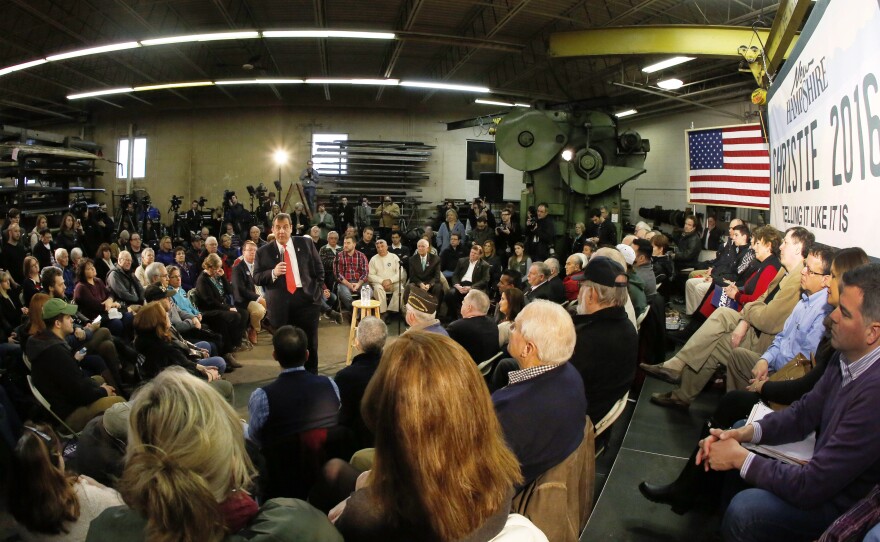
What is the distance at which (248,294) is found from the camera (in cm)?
612

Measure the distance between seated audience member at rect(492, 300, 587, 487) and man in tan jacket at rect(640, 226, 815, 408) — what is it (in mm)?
1979

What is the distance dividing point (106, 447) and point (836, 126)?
299 centimetres

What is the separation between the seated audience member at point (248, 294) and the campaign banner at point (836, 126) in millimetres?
4949

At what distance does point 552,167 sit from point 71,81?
10800mm

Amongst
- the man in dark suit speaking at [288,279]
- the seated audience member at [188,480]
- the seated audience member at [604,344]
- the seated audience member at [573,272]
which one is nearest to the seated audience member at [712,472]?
the seated audience member at [604,344]

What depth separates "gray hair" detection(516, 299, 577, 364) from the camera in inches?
75.4

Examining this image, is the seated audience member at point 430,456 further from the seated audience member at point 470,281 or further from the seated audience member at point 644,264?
the seated audience member at point 470,281

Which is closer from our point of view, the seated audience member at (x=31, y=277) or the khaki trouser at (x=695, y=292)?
the seated audience member at (x=31, y=277)

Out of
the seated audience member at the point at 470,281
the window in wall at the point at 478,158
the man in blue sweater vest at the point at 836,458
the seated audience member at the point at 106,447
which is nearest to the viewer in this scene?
the man in blue sweater vest at the point at 836,458

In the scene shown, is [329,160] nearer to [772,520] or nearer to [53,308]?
[53,308]

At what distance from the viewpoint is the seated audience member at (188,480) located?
3.56 ft

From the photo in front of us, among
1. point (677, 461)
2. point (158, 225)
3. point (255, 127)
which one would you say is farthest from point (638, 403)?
point (255, 127)

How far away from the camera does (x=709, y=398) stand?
13.1 ft

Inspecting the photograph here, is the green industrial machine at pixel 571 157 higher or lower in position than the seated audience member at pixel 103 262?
higher
